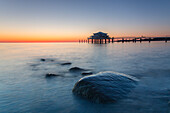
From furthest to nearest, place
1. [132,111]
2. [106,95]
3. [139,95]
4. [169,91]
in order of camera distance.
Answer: [169,91]
[139,95]
[106,95]
[132,111]

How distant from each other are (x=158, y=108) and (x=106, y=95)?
5.13 ft

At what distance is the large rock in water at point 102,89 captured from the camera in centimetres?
416

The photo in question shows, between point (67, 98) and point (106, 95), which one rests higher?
point (106, 95)

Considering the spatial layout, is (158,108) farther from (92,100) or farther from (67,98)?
(67,98)

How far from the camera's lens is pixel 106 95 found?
4168mm

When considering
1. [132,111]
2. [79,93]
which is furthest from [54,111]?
[132,111]

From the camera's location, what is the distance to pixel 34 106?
13.7ft

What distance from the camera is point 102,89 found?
4285 millimetres

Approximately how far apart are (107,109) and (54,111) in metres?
1.61

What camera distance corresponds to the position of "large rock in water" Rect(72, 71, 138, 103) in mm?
4160

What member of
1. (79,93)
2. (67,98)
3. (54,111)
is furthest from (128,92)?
(54,111)

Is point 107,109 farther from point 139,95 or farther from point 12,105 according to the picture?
point 12,105

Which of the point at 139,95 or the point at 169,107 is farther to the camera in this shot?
the point at 139,95

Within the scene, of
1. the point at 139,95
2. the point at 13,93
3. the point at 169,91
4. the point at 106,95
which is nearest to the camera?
the point at 106,95
